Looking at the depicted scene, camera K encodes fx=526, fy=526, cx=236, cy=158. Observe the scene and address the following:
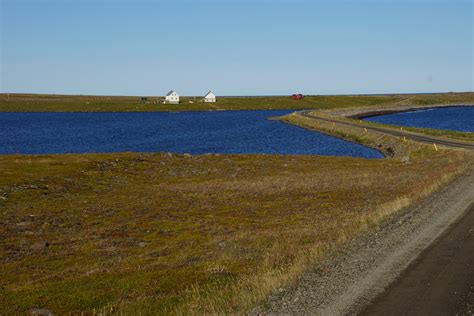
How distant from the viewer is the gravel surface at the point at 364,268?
15875 mm

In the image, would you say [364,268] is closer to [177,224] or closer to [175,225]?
[175,225]

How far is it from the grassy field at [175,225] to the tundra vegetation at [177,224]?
95 millimetres

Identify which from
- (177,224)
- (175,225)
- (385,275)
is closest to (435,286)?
(385,275)

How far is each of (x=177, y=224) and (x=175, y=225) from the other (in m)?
0.30

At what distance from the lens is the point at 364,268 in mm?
19219

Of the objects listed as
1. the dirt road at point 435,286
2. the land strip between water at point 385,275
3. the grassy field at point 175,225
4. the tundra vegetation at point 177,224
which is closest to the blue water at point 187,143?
the tundra vegetation at point 177,224

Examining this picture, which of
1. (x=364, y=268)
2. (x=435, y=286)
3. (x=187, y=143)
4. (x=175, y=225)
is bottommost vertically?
(x=187, y=143)

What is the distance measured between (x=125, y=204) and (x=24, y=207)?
7907 mm

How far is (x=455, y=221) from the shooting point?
1060 inches

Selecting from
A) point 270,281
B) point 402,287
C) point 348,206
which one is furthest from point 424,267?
point 348,206

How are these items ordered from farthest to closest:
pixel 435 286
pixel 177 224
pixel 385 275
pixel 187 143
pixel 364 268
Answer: pixel 187 143 → pixel 177 224 → pixel 364 268 → pixel 385 275 → pixel 435 286

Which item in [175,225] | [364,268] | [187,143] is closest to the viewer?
[364,268]

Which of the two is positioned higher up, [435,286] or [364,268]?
[435,286]

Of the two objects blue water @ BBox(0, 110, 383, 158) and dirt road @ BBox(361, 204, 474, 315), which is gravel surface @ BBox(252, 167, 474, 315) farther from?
blue water @ BBox(0, 110, 383, 158)
